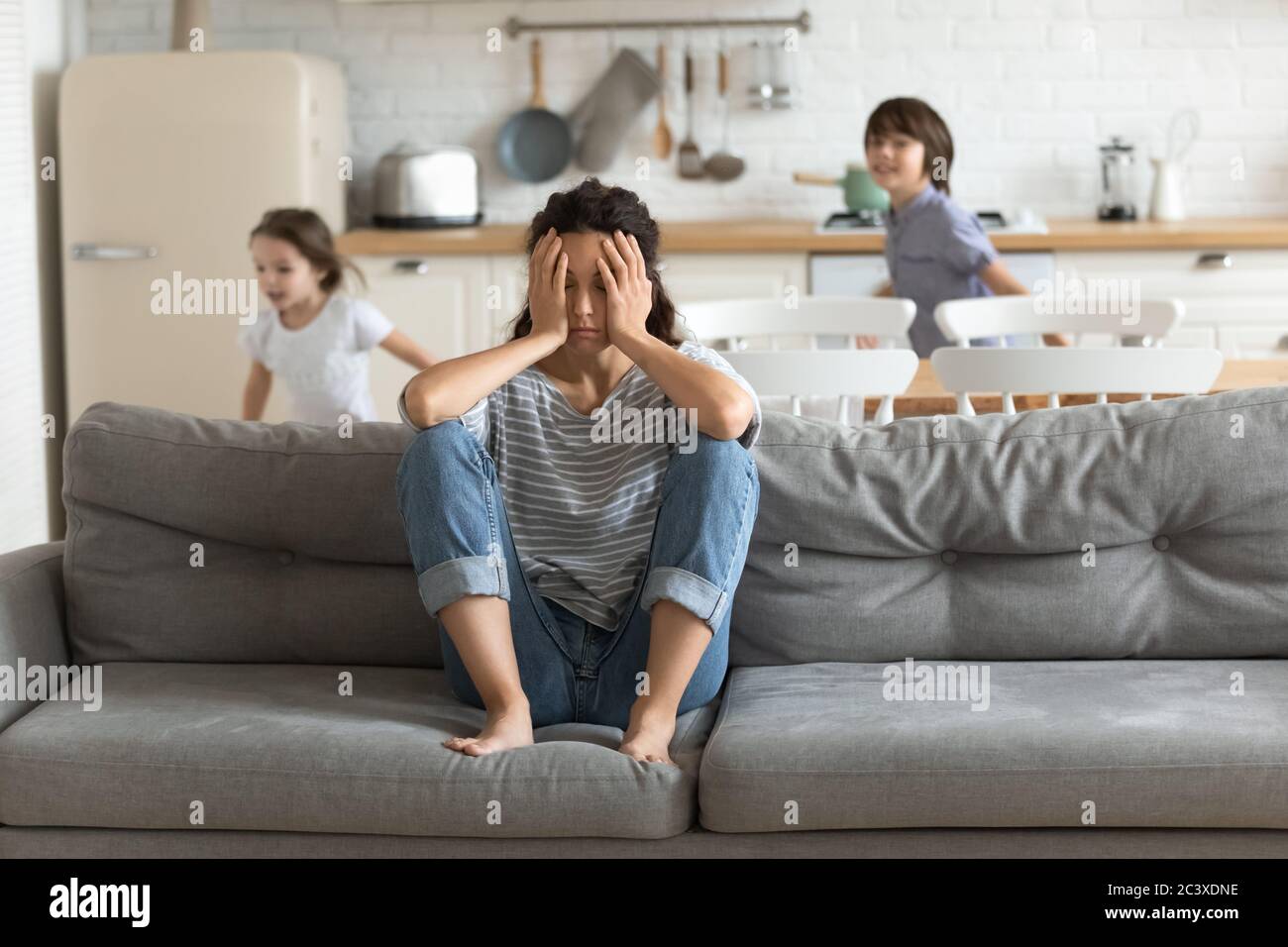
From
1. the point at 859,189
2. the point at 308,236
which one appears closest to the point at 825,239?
the point at 859,189

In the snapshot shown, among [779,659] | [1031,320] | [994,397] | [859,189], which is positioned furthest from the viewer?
[859,189]

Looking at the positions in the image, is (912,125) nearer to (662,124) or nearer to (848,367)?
(848,367)

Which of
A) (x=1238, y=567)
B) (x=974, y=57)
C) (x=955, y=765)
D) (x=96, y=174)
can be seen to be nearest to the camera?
(x=955, y=765)

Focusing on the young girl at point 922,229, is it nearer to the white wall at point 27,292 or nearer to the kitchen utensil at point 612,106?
the kitchen utensil at point 612,106

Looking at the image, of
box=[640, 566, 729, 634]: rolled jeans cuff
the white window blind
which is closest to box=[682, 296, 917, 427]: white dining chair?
box=[640, 566, 729, 634]: rolled jeans cuff

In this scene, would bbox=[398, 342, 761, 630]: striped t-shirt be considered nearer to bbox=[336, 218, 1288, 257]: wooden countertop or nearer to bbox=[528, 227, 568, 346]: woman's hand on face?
bbox=[528, 227, 568, 346]: woman's hand on face

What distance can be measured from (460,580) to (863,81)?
3358mm

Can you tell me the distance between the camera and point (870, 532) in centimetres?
226

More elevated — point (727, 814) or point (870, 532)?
point (870, 532)

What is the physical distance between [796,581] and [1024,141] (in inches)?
120

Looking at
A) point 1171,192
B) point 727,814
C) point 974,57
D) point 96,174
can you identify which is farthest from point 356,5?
point 727,814

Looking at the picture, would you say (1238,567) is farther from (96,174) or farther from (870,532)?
(96,174)

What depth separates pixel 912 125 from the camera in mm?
3711

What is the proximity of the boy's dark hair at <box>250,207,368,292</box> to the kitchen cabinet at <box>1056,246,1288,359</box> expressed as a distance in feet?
6.37
